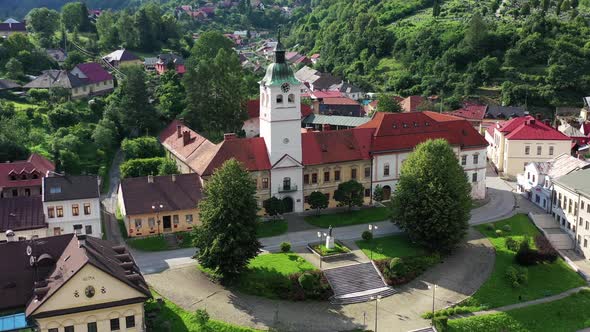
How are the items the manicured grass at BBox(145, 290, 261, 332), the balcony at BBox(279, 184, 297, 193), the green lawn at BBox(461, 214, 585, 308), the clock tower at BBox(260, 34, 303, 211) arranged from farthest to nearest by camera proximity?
the balcony at BBox(279, 184, 297, 193) → the clock tower at BBox(260, 34, 303, 211) → the green lawn at BBox(461, 214, 585, 308) → the manicured grass at BBox(145, 290, 261, 332)

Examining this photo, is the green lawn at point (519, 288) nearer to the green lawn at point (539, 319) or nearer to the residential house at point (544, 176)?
the green lawn at point (539, 319)

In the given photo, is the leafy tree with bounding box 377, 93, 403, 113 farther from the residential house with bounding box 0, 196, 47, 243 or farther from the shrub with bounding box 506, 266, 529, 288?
the residential house with bounding box 0, 196, 47, 243

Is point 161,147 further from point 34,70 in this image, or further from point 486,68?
point 486,68

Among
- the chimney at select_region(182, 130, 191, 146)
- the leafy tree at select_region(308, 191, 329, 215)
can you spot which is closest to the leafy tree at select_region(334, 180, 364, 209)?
the leafy tree at select_region(308, 191, 329, 215)

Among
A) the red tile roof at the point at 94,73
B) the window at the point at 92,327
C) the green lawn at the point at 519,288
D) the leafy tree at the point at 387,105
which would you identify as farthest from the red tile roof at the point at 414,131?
the red tile roof at the point at 94,73

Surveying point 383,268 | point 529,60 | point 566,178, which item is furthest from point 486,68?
point 383,268
